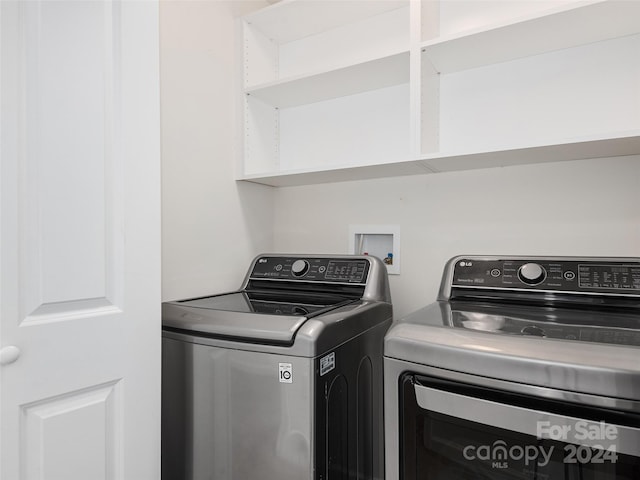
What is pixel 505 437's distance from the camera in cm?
77

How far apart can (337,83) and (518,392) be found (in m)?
1.27

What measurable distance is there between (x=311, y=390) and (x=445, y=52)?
1143mm

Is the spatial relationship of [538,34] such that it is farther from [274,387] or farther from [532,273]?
[274,387]

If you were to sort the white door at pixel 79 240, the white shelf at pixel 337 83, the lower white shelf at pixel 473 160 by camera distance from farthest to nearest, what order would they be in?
the white shelf at pixel 337 83 → the lower white shelf at pixel 473 160 → the white door at pixel 79 240

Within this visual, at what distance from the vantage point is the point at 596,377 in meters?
0.67

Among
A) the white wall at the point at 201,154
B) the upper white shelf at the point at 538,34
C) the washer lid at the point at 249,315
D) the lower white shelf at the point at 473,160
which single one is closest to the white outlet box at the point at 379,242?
the lower white shelf at the point at 473,160

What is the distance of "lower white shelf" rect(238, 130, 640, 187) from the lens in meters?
1.09

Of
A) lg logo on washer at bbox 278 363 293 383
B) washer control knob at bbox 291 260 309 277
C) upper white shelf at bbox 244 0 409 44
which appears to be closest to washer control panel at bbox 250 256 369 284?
washer control knob at bbox 291 260 309 277

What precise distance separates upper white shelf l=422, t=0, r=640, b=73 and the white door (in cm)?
94

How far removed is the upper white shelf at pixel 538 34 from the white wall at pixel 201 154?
0.83 meters

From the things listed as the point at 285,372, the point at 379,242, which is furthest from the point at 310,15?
the point at 285,372

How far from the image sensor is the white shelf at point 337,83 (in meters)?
1.40

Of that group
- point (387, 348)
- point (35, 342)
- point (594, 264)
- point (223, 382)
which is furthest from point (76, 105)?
point (594, 264)

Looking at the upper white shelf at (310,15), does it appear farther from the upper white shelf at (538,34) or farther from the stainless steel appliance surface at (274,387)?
the stainless steel appliance surface at (274,387)
